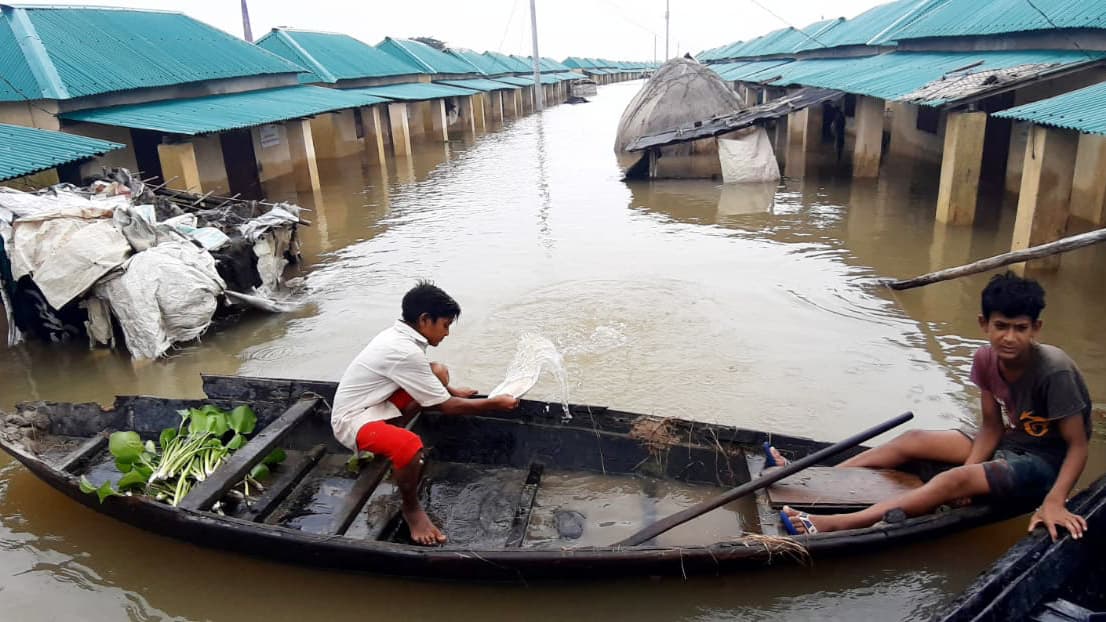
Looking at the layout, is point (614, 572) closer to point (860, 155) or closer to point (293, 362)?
point (293, 362)

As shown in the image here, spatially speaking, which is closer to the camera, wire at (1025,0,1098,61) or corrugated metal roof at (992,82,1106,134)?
corrugated metal roof at (992,82,1106,134)

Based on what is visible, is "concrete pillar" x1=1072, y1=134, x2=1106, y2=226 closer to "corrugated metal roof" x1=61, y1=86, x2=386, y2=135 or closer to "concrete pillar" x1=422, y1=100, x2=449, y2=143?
"corrugated metal roof" x1=61, y1=86, x2=386, y2=135

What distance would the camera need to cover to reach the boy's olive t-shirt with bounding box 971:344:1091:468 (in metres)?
3.61

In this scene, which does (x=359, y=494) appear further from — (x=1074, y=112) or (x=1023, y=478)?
(x=1074, y=112)

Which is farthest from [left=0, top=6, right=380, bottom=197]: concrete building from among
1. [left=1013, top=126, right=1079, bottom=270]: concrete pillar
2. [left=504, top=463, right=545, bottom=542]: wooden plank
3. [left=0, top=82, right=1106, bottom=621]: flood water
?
[left=1013, top=126, right=1079, bottom=270]: concrete pillar

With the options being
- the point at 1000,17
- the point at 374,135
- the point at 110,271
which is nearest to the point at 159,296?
the point at 110,271

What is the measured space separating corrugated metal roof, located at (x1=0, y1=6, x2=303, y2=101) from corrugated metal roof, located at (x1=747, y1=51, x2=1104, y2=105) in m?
14.3

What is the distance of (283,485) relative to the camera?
4.84m

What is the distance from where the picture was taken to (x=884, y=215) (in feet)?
43.6

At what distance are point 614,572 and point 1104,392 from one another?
17.3 ft

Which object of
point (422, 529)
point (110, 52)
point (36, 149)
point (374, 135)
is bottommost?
point (422, 529)

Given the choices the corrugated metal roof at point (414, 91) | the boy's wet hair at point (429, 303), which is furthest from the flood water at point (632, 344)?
the corrugated metal roof at point (414, 91)

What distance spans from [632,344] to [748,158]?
10.8 metres

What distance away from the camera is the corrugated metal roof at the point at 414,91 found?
79.1ft
